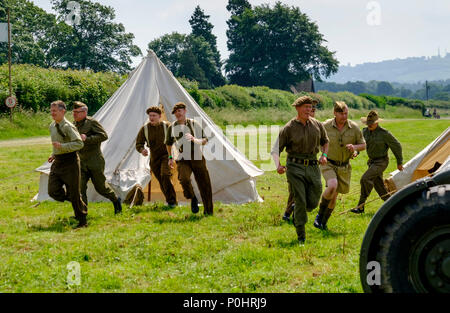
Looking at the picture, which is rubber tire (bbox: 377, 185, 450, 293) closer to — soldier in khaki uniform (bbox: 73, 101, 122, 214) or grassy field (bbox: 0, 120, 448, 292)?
grassy field (bbox: 0, 120, 448, 292)

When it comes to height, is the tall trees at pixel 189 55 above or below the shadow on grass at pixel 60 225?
above

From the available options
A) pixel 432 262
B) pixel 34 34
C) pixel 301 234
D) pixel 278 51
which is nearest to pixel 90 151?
pixel 301 234

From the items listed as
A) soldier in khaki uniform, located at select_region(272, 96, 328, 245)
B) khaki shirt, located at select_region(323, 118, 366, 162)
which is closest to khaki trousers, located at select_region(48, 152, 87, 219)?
soldier in khaki uniform, located at select_region(272, 96, 328, 245)

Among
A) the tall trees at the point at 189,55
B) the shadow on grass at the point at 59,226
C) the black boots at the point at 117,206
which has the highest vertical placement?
the tall trees at the point at 189,55

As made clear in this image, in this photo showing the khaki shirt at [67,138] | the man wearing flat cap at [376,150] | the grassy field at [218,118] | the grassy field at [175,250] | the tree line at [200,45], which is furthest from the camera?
the tree line at [200,45]

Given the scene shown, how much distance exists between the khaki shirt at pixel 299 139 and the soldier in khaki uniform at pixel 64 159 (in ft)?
9.97

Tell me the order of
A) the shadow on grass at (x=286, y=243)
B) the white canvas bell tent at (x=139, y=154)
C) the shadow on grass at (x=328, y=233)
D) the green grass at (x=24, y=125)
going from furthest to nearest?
the green grass at (x=24, y=125) < the white canvas bell tent at (x=139, y=154) < the shadow on grass at (x=328, y=233) < the shadow on grass at (x=286, y=243)

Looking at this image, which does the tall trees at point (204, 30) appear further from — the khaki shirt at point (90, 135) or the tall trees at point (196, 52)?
the khaki shirt at point (90, 135)

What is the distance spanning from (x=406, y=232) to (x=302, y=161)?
365 cm

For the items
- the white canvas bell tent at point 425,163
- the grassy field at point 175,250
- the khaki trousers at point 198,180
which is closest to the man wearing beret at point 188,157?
the khaki trousers at point 198,180

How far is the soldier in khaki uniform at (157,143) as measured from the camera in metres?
8.92

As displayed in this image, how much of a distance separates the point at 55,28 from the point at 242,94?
1182 inches

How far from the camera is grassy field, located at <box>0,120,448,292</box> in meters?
4.93
